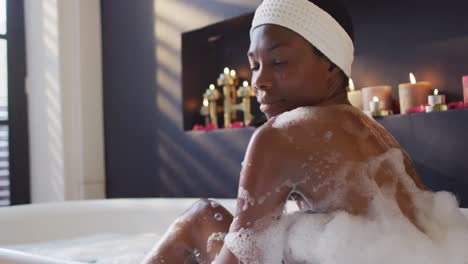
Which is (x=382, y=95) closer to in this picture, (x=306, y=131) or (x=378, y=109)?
(x=378, y=109)

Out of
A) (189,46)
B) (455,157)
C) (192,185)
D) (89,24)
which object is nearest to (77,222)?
(192,185)

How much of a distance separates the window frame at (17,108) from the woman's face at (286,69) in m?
2.13

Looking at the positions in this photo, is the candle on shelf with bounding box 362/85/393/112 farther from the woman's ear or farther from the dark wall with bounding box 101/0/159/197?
Answer: the dark wall with bounding box 101/0/159/197

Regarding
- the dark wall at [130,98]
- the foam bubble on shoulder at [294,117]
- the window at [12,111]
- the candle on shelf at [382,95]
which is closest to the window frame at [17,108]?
the window at [12,111]

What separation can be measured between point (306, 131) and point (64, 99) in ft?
6.85

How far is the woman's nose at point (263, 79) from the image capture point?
29.9 inches

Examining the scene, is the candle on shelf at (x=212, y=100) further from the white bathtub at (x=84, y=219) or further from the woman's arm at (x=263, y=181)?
the woman's arm at (x=263, y=181)

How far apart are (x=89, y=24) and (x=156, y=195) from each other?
3.21 ft

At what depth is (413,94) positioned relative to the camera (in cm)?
153

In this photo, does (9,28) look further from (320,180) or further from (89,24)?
(320,180)

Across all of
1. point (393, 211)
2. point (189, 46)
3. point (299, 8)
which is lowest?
point (393, 211)

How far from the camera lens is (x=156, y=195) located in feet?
7.96

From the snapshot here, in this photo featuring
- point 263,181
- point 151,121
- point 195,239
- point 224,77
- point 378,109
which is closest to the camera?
point 263,181

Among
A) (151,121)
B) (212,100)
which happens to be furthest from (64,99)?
(212,100)
